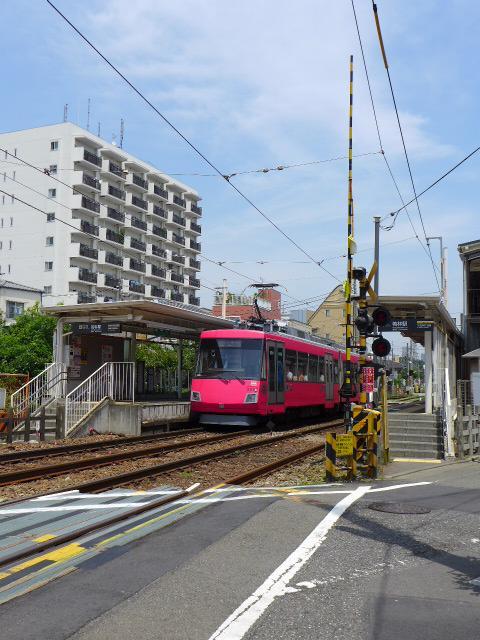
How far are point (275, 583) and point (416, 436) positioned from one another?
9832mm

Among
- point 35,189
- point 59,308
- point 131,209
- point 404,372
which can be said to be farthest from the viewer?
point 404,372

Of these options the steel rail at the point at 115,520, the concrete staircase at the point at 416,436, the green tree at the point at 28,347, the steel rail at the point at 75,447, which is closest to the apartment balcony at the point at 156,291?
the green tree at the point at 28,347

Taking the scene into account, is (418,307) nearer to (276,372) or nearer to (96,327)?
(276,372)

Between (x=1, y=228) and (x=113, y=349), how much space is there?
2099 inches

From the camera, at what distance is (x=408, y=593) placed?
16.7ft

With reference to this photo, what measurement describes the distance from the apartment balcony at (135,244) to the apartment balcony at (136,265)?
155 centimetres

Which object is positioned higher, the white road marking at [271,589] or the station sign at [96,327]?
the station sign at [96,327]

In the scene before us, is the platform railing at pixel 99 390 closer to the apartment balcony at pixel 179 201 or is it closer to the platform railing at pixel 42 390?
the platform railing at pixel 42 390

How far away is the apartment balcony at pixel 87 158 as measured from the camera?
7250 centimetres

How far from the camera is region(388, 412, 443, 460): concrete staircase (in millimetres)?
14188

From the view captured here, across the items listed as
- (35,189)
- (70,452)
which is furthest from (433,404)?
(35,189)

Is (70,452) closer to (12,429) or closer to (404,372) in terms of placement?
(12,429)

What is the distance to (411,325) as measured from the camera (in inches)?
606

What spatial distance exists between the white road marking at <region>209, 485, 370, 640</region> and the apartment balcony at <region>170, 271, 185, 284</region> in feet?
274
